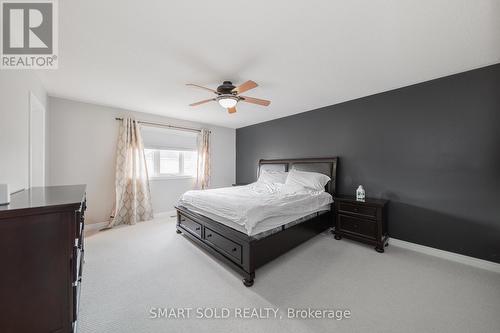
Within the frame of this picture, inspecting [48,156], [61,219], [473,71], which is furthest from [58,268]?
[473,71]

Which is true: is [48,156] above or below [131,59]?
below

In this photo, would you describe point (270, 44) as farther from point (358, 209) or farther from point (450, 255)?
point (450, 255)

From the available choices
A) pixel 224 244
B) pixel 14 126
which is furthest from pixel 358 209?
pixel 14 126

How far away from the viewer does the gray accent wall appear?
229cm

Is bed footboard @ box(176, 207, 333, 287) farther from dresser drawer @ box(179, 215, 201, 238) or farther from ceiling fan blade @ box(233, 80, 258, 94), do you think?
ceiling fan blade @ box(233, 80, 258, 94)

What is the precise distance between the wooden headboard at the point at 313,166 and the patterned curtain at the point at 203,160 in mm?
1601

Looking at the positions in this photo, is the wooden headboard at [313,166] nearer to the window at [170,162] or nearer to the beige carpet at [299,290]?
the beige carpet at [299,290]

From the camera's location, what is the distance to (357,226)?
298 cm

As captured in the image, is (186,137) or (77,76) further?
(186,137)

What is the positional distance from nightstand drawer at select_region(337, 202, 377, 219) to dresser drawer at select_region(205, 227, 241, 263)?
6.45 feet

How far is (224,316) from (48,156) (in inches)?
153

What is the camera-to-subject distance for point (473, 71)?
7.75 feet

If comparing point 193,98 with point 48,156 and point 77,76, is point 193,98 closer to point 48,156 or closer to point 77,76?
point 77,76

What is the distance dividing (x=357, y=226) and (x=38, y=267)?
3523 millimetres
